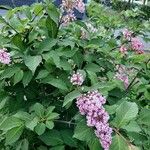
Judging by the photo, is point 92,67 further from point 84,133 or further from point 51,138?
point 84,133

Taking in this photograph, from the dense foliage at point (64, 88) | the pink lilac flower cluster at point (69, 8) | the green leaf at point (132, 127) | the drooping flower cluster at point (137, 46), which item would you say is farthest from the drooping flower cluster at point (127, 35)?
the green leaf at point (132, 127)

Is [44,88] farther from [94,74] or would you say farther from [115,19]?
[115,19]

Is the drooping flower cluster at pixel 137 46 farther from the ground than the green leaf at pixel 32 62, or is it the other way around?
the green leaf at pixel 32 62

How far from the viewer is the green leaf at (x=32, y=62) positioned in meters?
1.89

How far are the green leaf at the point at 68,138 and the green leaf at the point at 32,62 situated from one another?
29 centimetres

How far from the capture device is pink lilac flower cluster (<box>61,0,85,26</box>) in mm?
Result: 2094

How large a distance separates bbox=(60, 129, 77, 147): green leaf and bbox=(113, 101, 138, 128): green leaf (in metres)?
0.30

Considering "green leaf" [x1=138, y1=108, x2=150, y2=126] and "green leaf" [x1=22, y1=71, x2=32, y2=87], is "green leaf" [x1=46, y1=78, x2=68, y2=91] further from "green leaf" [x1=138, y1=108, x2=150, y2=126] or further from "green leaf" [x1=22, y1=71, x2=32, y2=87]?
"green leaf" [x1=138, y1=108, x2=150, y2=126]

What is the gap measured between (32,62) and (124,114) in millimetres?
441

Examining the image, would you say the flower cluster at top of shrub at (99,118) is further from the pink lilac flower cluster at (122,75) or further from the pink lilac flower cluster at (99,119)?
the pink lilac flower cluster at (122,75)

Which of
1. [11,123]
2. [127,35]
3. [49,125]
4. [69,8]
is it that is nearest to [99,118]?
[49,125]

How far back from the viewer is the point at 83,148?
1972 mm

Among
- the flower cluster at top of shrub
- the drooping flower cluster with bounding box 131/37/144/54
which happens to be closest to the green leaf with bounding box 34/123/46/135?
the flower cluster at top of shrub

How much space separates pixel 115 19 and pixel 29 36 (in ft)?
4.77
